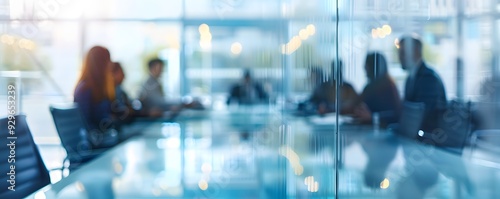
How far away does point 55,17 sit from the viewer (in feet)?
14.7

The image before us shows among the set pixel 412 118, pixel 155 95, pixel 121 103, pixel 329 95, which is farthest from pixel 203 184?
pixel 155 95

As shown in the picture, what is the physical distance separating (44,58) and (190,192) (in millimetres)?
3075

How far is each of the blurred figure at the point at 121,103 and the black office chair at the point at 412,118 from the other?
2622mm

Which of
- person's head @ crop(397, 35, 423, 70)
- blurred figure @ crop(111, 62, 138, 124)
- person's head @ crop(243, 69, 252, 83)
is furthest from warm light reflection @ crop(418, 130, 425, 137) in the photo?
person's head @ crop(243, 69, 252, 83)

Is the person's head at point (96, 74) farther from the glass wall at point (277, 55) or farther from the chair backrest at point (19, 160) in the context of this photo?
the chair backrest at point (19, 160)

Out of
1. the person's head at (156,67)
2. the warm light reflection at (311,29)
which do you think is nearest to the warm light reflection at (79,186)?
the warm light reflection at (311,29)

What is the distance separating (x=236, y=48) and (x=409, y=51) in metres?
2.98

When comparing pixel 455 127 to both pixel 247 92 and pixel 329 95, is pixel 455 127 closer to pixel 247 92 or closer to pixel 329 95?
pixel 329 95

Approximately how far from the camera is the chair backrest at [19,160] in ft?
5.69

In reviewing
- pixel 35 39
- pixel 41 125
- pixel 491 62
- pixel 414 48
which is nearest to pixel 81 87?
pixel 41 125

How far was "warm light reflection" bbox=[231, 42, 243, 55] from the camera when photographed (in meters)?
6.20

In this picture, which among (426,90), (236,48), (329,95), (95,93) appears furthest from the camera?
(236,48)

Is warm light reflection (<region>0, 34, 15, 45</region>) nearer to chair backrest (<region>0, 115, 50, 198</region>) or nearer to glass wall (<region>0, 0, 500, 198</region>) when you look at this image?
glass wall (<region>0, 0, 500, 198</region>)

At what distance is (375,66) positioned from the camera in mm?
3676
